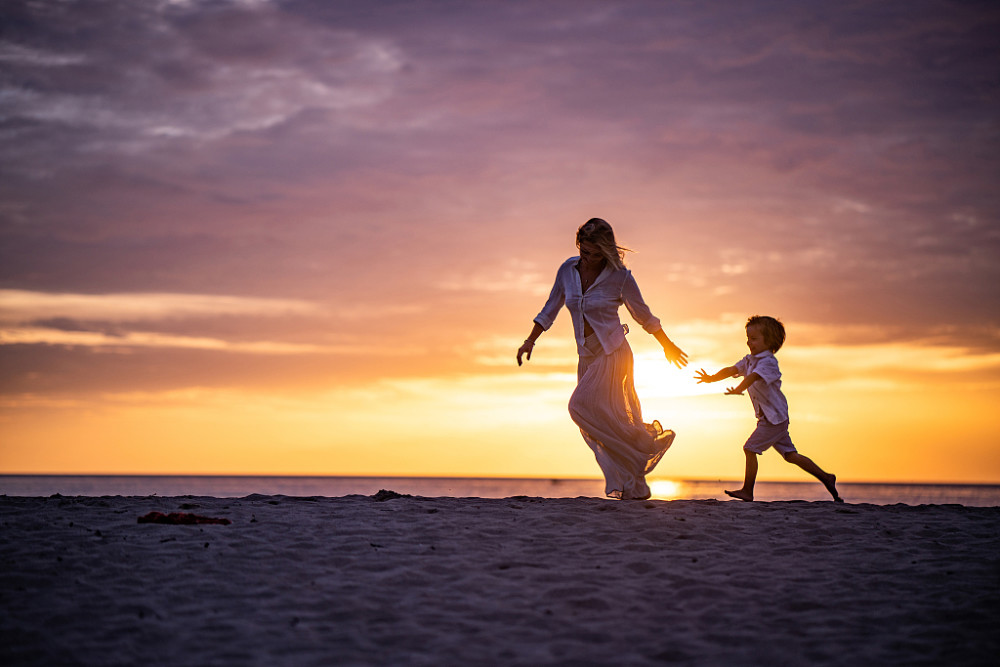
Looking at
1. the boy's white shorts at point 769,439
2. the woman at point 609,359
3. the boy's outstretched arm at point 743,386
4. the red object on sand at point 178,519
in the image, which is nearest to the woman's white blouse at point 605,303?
the woman at point 609,359

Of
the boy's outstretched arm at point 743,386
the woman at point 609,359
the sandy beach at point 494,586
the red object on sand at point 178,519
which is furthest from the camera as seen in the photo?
the boy's outstretched arm at point 743,386

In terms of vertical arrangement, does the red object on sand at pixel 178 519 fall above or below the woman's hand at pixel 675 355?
below

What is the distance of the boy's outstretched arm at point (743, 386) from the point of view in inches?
385

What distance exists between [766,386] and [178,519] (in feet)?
22.9

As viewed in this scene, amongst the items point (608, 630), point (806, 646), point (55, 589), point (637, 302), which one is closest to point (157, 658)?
point (55, 589)

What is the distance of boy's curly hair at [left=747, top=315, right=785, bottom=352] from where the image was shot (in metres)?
10.1

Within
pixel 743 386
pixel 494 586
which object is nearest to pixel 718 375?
pixel 743 386

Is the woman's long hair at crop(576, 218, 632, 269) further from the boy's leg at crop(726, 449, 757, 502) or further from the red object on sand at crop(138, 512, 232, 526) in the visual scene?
the red object on sand at crop(138, 512, 232, 526)

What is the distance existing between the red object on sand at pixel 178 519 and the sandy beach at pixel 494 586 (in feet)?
0.37

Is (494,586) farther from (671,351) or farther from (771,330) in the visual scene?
(771,330)

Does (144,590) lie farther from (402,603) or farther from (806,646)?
(806,646)

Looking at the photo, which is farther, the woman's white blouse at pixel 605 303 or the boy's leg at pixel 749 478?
the boy's leg at pixel 749 478

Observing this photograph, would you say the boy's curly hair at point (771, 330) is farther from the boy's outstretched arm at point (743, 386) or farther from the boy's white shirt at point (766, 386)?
the boy's outstretched arm at point (743, 386)

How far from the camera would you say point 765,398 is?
1005cm
